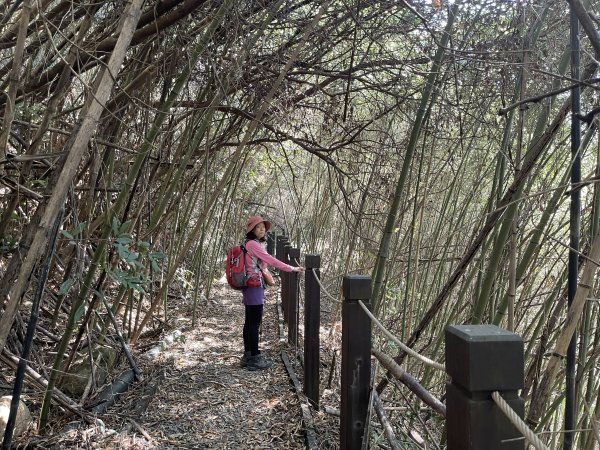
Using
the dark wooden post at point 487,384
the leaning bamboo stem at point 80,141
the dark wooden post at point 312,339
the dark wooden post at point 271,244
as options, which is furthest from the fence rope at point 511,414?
the dark wooden post at point 271,244

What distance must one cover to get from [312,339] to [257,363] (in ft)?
3.07

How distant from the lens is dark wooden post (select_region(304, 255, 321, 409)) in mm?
2703

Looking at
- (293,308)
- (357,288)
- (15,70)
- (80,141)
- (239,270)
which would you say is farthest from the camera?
(293,308)

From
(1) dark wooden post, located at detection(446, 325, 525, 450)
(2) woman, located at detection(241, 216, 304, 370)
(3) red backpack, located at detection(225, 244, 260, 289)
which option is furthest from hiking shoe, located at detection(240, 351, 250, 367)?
(1) dark wooden post, located at detection(446, 325, 525, 450)

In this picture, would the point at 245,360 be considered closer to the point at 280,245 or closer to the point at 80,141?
the point at 280,245

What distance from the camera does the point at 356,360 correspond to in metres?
1.79

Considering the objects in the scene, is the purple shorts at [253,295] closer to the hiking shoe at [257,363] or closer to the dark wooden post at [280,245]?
the hiking shoe at [257,363]

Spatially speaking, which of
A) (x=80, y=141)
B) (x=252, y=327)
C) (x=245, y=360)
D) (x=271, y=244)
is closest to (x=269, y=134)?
(x=252, y=327)

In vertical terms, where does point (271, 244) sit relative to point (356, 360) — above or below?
above

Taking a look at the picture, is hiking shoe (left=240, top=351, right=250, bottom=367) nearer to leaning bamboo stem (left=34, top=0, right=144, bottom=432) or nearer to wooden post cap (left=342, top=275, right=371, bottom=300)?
wooden post cap (left=342, top=275, right=371, bottom=300)

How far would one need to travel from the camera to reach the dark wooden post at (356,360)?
179 cm

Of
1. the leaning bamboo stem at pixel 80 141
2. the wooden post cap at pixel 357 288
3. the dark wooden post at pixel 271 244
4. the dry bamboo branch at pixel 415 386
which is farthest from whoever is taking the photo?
the dark wooden post at pixel 271 244

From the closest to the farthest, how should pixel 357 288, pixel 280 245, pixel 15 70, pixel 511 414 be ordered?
pixel 511 414, pixel 15 70, pixel 357 288, pixel 280 245

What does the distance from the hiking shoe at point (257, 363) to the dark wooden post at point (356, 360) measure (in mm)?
1739
